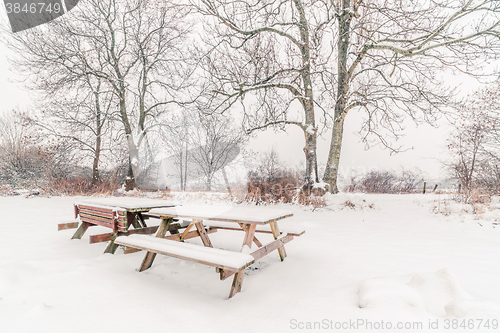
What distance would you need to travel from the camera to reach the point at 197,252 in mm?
2311

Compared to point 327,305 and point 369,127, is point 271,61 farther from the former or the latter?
point 327,305

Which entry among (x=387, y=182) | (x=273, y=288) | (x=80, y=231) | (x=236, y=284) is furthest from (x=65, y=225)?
(x=387, y=182)

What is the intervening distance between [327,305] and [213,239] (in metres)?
2.70

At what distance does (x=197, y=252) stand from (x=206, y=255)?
0.14 metres

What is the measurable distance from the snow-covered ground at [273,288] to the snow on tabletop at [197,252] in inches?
16.3

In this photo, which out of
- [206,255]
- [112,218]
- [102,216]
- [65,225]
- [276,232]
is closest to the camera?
[206,255]

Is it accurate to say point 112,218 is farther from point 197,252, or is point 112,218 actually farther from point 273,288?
point 273,288

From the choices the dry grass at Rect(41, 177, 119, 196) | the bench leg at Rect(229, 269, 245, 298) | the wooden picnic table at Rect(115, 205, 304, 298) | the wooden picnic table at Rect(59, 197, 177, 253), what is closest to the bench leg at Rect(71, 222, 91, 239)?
the wooden picnic table at Rect(59, 197, 177, 253)

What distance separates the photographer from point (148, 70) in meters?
13.3

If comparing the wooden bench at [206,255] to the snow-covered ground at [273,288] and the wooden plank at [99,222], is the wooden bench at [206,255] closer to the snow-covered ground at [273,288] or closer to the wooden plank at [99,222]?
the snow-covered ground at [273,288]

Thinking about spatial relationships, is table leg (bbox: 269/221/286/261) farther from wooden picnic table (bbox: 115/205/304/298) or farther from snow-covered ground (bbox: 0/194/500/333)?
snow-covered ground (bbox: 0/194/500/333)

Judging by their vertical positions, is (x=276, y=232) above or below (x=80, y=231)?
above

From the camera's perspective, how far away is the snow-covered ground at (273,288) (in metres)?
1.77

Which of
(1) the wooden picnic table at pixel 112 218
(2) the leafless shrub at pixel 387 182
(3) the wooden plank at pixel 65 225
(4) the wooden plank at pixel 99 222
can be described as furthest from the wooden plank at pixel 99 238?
(2) the leafless shrub at pixel 387 182
